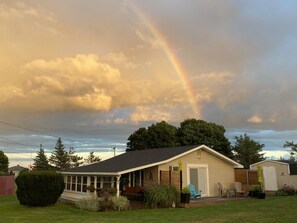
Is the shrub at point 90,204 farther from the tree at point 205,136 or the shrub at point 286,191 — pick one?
the tree at point 205,136

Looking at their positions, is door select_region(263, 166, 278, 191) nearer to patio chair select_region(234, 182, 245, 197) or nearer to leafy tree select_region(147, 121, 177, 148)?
patio chair select_region(234, 182, 245, 197)

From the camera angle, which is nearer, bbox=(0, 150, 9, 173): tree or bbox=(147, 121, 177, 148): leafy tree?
bbox=(147, 121, 177, 148): leafy tree

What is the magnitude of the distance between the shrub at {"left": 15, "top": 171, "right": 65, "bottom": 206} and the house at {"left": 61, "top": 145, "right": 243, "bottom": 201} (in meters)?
2.52

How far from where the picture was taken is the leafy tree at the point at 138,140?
50156 mm

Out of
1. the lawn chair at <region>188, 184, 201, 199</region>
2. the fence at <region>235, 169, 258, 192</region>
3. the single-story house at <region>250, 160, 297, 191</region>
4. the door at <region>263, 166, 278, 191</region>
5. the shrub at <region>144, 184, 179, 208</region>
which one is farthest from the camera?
the door at <region>263, 166, 278, 191</region>

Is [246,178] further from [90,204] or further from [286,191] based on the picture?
[90,204]

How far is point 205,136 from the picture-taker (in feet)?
170

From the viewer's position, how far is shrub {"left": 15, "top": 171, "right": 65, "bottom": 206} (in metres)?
21.5

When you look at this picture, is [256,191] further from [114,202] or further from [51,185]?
[51,185]

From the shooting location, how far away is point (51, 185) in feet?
72.5

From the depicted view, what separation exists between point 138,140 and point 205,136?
9.72 meters

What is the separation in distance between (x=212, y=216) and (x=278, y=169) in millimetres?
20258

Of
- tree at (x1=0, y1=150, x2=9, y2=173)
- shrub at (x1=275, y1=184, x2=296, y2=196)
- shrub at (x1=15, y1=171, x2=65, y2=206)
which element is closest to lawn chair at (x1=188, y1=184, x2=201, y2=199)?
shrub at (x1=275, y1=184, x2=296, y2=196)

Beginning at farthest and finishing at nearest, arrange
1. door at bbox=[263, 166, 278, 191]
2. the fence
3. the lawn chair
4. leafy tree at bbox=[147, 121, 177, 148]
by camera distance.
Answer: leafy tree at bbox=[147, 121, 177, 148]
door at bbox=[263, 166, 278, 191]
the fence
the lawn chair
